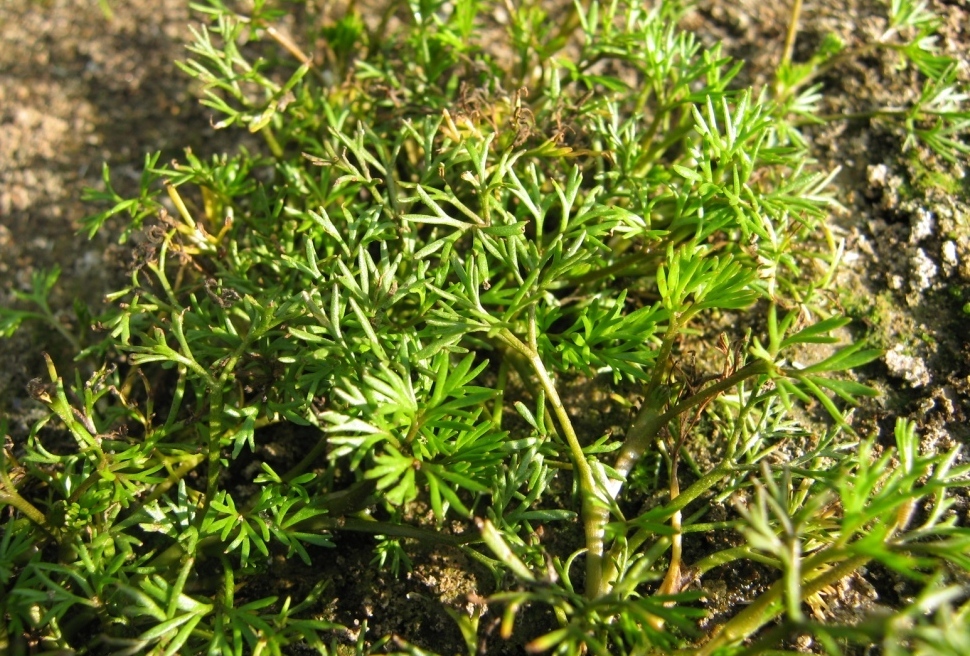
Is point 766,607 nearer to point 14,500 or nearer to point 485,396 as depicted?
point 485,396

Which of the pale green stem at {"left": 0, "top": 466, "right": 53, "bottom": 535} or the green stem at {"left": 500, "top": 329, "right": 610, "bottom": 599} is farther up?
the green stem at {"left": 500, "top": 329, "right": 610, "bottom": 599}

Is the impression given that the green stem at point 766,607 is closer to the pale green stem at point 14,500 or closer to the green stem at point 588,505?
the green stem at point 588,505

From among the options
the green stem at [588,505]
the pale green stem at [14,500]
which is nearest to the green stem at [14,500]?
the pale green stem at [14,500]

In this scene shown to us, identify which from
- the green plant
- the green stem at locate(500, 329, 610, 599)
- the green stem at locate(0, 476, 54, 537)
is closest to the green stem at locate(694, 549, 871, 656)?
the green plant

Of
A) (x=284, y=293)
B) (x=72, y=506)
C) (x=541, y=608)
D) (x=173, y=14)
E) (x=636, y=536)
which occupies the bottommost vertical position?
(x=541, y=608)

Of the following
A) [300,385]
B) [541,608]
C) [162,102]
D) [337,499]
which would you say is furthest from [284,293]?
[162,102]

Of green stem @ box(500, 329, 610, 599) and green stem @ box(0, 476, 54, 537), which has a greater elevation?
green stem @ box(500, 329, 610, 599)

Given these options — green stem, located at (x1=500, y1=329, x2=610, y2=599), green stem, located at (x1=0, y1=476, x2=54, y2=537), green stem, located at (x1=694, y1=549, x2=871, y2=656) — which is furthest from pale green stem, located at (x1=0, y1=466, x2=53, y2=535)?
green stem, located at (x1=694, y1=549, x2=871, y2=656)

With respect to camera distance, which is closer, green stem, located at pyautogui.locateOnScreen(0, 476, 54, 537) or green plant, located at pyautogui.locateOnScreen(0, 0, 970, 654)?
green plant, located at pyautogui.locateOnScreen(0, 0, 970, 654)

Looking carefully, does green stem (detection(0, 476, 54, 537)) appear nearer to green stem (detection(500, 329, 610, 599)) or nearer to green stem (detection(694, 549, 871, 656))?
green stem (detection(500, 329, 610, 599))

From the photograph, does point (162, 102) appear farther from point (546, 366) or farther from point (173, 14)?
point (546, 366)
